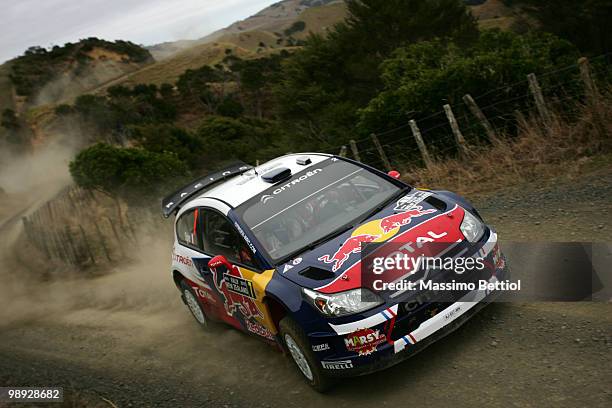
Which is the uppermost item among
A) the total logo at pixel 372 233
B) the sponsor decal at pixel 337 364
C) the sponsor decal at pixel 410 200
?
the total logo at pixel 372 233

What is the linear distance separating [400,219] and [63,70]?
94.9m

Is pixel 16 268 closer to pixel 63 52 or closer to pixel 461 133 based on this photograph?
pixel 461 133

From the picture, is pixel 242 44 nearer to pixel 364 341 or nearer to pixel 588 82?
pixel 588 82

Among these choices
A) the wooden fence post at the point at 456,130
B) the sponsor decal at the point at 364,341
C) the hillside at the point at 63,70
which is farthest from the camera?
the hillside at the point at 63,70

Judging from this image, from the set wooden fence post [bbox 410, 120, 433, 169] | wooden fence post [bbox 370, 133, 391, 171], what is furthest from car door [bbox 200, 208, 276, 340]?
wooden fence post [bbox 370, 133, 391, 171]

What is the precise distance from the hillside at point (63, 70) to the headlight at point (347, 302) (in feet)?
274

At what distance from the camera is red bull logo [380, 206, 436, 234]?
5527 mm

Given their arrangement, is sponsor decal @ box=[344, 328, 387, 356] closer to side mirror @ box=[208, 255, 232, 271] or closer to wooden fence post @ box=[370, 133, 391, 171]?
side mirror @ box=[208, 255, 232, 271]

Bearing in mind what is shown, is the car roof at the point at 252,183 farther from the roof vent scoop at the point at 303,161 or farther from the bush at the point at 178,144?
the bush at the point at 178,144

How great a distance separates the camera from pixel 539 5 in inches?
954

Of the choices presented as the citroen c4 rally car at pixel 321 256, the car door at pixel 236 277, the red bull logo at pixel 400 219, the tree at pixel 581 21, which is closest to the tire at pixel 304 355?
the citroen c4 rally car at pixel 321 256

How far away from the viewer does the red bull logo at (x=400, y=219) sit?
5527 millimetres

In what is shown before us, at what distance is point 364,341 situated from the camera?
16.1 ft

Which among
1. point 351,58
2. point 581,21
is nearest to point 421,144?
point 581,21
